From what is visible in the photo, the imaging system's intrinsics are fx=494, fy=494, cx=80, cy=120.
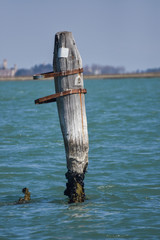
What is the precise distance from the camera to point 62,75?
8.00m

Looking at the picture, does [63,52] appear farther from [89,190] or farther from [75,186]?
[89,190]

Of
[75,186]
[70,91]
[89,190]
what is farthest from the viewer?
[89,190]

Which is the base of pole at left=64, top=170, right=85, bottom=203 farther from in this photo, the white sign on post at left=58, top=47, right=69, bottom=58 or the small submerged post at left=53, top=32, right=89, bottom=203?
the white sign on post at left=58, top=47, right=69, bottom=58

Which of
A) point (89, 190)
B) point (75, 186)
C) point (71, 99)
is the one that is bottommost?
point (89, 190)

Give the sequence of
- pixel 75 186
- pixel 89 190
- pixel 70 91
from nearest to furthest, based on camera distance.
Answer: pixel 70 91, pixel 75 186, pixel 89 190

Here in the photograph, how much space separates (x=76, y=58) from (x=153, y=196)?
12.6 feet

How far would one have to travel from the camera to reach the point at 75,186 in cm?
865

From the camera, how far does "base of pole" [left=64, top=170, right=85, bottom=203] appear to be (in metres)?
8.50

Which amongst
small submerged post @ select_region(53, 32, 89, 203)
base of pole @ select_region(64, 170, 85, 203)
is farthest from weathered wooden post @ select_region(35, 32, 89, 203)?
base of pole @ select_region(64, 170, 85, 203)

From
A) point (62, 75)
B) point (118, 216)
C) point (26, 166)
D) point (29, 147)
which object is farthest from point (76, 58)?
point (29, 147)

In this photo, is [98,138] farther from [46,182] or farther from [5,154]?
[46,182]

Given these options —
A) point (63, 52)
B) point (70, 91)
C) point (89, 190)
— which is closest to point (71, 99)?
point (70, 91)

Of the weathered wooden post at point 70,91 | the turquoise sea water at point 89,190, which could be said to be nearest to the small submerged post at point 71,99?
the weathered wooden post at point 70,91

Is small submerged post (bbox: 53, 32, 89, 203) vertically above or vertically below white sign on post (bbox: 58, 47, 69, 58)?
below
